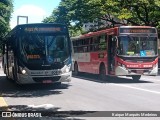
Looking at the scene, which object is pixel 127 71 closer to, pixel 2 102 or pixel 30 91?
pixel 30 91

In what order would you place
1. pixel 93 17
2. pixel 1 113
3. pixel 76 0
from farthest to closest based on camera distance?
pixel 76 0
pixel 93 17
pixel 1 113

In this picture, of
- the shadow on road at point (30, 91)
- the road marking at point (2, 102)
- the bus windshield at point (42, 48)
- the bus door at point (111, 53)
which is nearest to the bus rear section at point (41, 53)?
the bus windshield at point (42, 48)

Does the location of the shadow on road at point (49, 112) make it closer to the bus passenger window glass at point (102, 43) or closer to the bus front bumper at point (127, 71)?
the bus front bumper at point (127, 71)

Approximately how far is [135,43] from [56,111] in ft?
34.0

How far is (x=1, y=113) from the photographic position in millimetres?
9805

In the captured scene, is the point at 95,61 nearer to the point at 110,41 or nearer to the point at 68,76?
the point at 110,41

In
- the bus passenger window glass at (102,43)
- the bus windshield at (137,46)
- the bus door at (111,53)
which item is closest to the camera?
the bus windshield at (137,46)

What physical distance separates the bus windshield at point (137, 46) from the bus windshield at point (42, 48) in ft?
13.1

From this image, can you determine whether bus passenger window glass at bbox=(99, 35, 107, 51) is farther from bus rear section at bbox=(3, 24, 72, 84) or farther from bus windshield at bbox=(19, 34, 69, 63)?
bus windshield at bbox=(19, 34, 69, 63)

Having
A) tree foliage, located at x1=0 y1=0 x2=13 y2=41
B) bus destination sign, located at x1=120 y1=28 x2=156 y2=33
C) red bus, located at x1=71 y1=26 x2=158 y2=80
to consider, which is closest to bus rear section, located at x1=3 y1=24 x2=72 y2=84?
red bus, located at x1=71 y1=26 x2=158 y2=80

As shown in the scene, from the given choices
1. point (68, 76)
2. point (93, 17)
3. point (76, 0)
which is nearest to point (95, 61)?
point (68, 76)

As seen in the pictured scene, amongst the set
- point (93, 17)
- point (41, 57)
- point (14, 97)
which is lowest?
point (14, 97)

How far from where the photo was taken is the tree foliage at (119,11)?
34.1 m

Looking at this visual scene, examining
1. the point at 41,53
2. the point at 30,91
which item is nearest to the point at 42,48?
the point at 41,53
